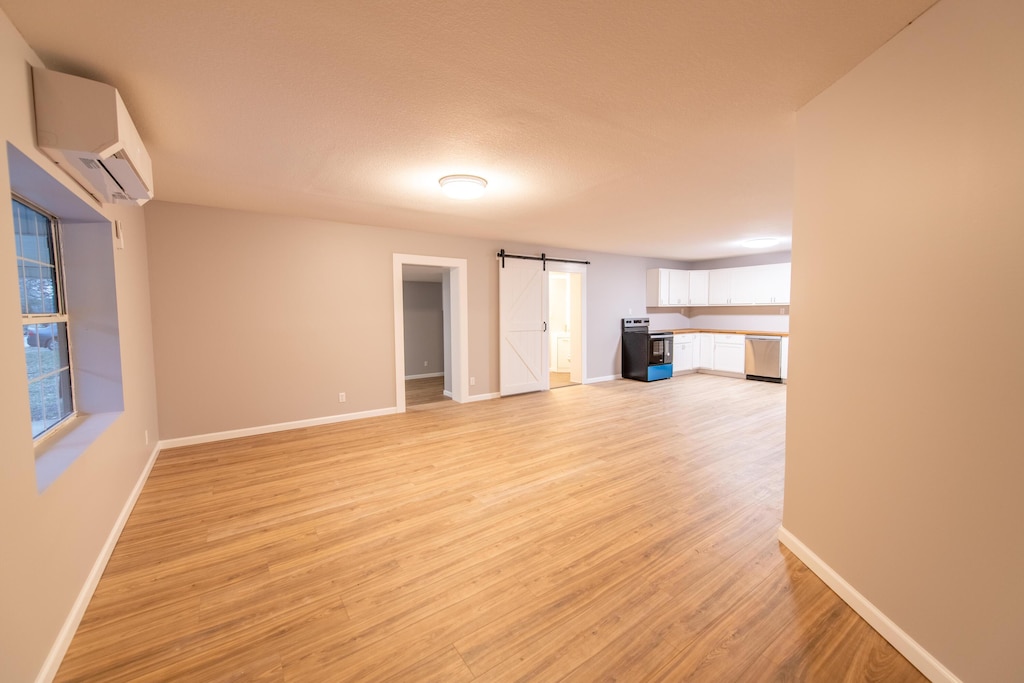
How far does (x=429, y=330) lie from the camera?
8477mm

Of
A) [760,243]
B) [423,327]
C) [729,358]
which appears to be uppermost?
[760,243]

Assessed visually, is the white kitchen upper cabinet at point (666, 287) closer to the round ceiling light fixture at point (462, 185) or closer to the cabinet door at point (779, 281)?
the cabinet door at point (779, 281)

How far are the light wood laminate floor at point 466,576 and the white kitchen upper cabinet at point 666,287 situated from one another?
4889 mm

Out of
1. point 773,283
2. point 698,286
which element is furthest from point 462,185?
point 698,286

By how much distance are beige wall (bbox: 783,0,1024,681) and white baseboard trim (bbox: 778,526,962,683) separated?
4 centimetres

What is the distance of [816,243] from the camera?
1.98m

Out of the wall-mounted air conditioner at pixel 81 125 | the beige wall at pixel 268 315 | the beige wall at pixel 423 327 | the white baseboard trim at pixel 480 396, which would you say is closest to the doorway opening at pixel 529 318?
the white baseboard trim at pixel 480 396

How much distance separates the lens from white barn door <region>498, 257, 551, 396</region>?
6172mm

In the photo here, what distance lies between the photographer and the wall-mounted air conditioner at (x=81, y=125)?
5.30 ft

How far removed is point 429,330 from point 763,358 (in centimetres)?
691

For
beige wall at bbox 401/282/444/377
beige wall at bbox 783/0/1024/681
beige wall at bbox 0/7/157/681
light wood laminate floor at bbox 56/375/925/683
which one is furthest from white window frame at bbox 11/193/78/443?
beige wall at bbox 401/282/444/377

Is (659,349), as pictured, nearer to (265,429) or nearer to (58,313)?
(265,429)

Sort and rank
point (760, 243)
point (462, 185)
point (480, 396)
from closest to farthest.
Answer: point (462, 185), point (480, 396), point (760, 243)

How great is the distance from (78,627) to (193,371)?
2.95 meters
